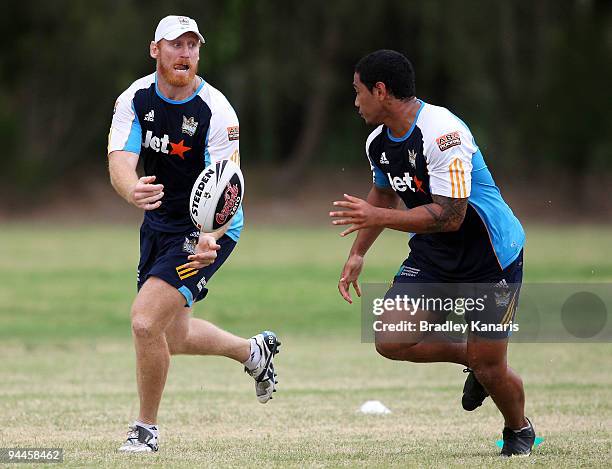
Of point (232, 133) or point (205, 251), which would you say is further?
point (232, 133)

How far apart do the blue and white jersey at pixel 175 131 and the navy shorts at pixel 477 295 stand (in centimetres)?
141

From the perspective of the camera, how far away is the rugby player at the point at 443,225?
6730 mm

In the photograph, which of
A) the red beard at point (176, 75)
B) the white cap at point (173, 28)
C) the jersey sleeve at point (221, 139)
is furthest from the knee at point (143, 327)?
the white cap at point (173, 28)

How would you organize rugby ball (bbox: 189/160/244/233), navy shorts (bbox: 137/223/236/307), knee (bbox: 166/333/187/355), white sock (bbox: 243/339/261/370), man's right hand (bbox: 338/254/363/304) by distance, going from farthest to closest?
white sock (bbox: 243/339/261/370)
knee (bbox: 166/333/187/355)
navy shorts (bbox: 137/223/236/307)
man's right hand (bbox: 338/254/363/304)
rugby ball (bbox: 189/160/244/233)

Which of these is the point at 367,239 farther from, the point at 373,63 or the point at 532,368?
the point at 532,368

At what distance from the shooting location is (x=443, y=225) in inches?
264

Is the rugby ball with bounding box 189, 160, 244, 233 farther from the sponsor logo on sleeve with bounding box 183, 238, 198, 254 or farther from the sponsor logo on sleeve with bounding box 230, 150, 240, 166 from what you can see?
the sponsor logo on sleeve with bounding box 183, 238, 198, 254

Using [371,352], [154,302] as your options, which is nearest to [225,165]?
[154,302]

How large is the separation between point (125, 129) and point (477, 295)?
2.52 m

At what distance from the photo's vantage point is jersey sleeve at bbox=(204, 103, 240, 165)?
743 cm

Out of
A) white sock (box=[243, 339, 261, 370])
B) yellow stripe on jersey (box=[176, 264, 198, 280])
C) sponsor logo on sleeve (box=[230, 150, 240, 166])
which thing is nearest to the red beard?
sponsor logo on sleeve (box=[230, 150, 240, 166])

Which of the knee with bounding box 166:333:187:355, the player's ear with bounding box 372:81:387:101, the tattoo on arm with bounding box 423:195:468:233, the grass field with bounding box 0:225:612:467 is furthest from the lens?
the knee with bounding box 166:333:187:355

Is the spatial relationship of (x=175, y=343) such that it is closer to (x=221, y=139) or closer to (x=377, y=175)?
(x=221, y=139)

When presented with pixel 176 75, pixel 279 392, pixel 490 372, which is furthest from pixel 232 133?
pixel 279 392
